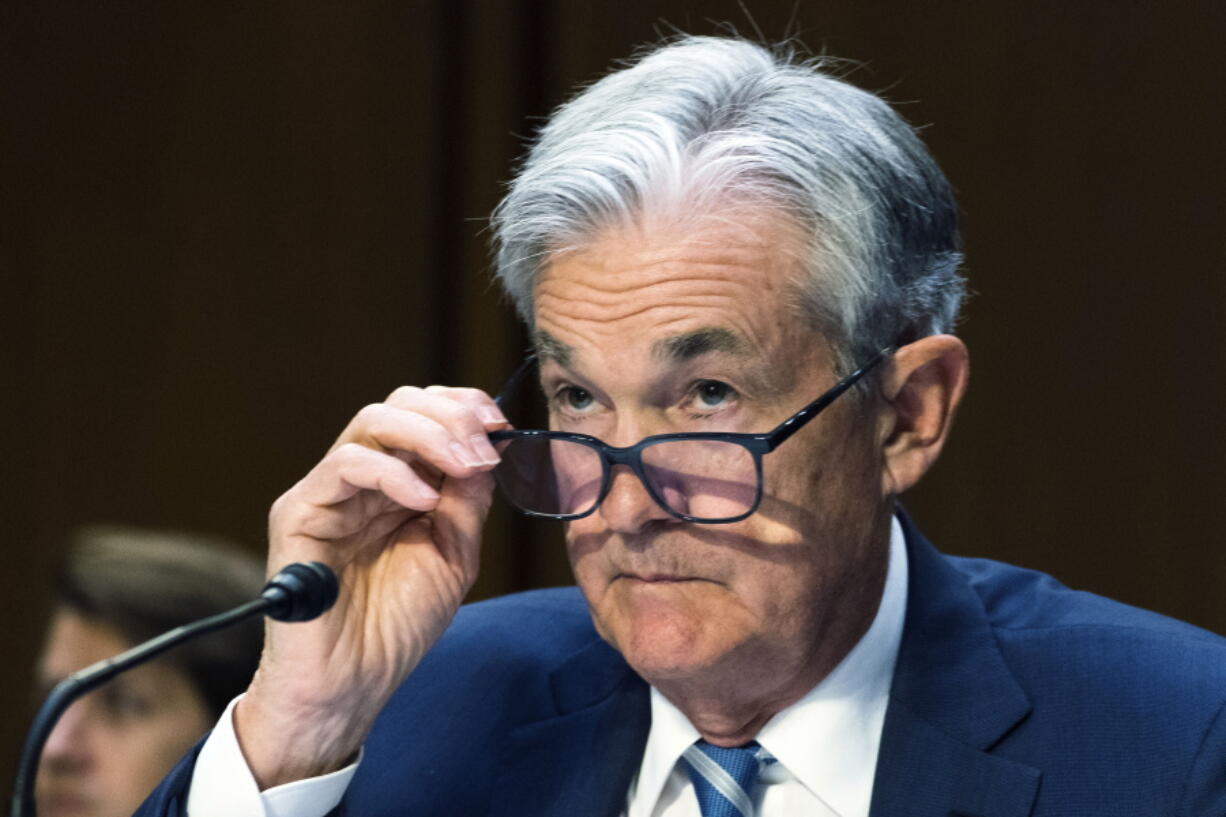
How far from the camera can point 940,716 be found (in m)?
1.68

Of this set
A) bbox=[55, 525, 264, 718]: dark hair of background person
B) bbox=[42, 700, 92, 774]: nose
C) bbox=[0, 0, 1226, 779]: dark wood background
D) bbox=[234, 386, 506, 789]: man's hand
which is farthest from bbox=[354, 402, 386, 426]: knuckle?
bbox=[0, 0, 1226, 779]: dark wood background

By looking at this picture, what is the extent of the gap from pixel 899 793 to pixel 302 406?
157cm

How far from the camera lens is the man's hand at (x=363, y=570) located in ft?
5.39

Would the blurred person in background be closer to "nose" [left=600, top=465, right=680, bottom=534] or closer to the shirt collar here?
the shirt collar

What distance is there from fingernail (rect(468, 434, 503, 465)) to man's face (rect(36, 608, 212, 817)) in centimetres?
98

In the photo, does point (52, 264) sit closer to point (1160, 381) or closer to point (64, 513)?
point (64, 513)

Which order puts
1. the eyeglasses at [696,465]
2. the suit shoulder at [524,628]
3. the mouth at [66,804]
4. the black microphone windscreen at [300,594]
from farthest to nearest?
the mouth at [66,804]
the suit shoulder at [524,628]
the eyeglasses at [696,465]
the black microphone windscreen at [300,594]

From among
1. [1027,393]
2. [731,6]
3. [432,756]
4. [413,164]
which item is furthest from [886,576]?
[413,164]

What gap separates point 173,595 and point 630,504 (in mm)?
1186

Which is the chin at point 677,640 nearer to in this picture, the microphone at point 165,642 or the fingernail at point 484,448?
the fingernail at point 484,448

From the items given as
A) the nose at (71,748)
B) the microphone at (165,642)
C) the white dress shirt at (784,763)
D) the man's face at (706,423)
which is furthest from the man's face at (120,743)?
the microphone at (165,642)

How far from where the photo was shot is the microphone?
45.1 inches

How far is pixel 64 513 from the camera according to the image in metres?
2.93

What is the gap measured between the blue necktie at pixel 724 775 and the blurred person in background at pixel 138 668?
878 millimetres
